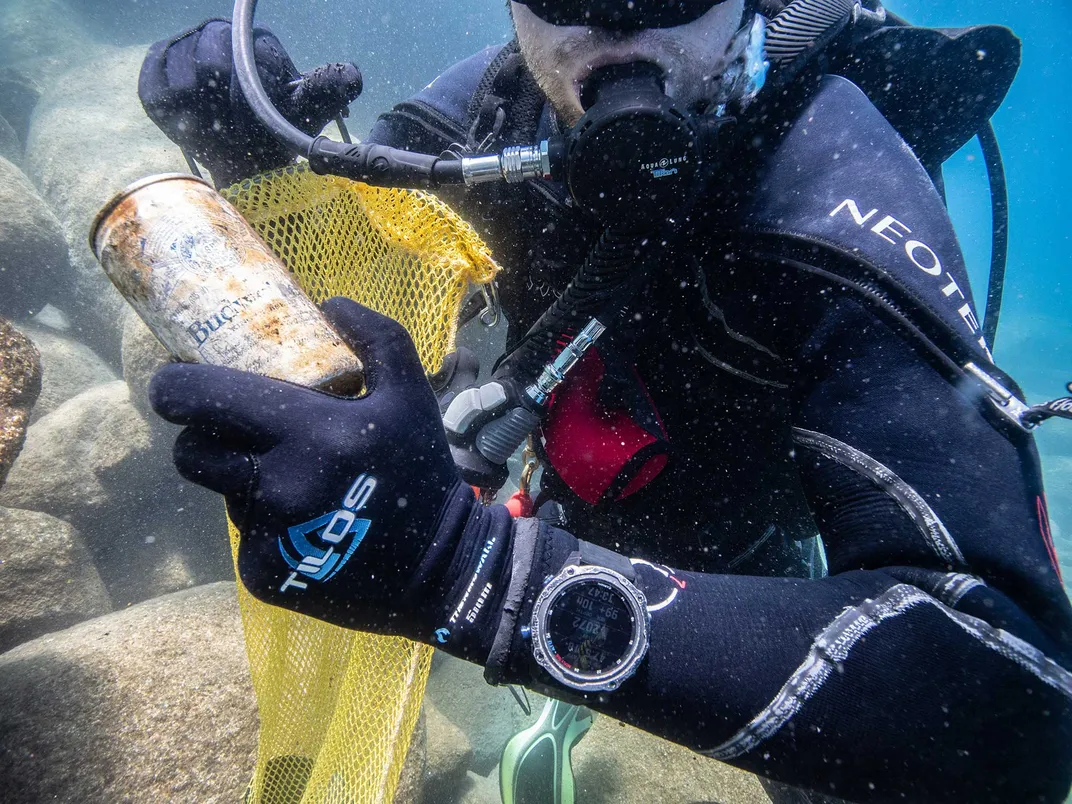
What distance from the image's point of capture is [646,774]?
3.80m

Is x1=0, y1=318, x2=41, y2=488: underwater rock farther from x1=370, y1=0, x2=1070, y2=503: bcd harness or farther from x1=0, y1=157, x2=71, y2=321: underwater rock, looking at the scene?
x1=0, y1=157, x2=71, y2=321: underwater rock

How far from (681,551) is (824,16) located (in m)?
2.06

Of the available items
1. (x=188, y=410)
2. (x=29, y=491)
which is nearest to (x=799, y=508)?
(x=188, y=410)

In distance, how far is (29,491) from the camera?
17.9 ft

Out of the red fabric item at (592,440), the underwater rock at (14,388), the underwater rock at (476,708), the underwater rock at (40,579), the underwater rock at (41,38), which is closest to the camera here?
the red fabric item at (592,440)

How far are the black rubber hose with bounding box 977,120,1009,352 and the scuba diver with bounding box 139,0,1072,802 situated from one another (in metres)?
0.93

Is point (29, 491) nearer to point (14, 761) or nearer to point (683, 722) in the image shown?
point (14, 761)

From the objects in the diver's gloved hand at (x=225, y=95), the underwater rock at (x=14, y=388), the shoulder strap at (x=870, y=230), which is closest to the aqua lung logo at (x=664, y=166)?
the shoulder strap at (x=870, y=230)

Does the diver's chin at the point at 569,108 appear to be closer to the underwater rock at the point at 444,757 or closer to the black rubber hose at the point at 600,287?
the black rubber hose at the point at 600,287

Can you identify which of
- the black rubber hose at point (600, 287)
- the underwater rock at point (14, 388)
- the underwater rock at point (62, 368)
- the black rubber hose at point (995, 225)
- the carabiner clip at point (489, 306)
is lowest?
the underwater rock at point (62, 368)

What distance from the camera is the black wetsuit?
3.46 feet

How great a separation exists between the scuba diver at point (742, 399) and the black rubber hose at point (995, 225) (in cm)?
93

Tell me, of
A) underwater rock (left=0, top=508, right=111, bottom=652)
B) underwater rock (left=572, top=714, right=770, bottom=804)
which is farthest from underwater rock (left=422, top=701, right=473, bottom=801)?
underwater rock (left=0, top=508, right=111, bottom=652)

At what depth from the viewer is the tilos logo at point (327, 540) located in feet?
3.54
